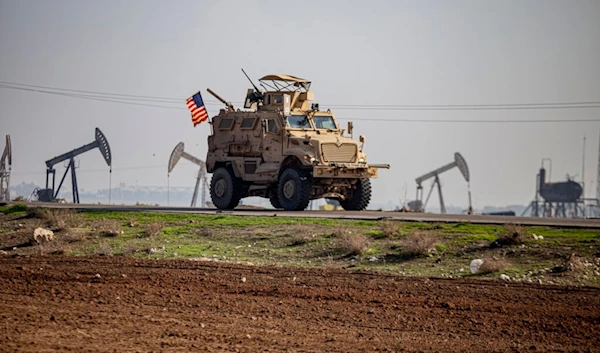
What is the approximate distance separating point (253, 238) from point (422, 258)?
507 cm

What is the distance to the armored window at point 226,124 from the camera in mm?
35531

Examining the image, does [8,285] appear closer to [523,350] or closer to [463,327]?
[463,327]

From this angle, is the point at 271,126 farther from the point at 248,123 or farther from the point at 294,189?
the point at 294,189

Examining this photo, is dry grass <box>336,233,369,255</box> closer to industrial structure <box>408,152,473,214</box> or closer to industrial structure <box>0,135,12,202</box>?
industrial structure <box>0,135,12,202</box>

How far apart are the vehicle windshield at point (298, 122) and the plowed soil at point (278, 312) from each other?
14445 mm

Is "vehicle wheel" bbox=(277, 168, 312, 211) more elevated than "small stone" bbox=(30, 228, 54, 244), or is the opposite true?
"vehicle wheel" bbox=(277, 168, 312, 211)

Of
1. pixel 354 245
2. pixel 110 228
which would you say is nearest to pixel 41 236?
pixel 110 228

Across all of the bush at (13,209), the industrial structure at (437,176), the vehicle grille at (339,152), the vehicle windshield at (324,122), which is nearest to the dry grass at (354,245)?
the vehicle grille at (339,152)

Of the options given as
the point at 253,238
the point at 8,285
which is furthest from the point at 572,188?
the point at 8,285

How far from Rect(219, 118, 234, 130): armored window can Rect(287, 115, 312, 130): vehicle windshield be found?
8.30 feet

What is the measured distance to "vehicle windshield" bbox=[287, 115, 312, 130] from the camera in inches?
1331

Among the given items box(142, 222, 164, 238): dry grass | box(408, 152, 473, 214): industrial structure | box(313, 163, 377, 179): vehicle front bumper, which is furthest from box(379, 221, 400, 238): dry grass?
box(408, 152, 473, 214): industrial structure

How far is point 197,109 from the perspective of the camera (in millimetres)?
42000

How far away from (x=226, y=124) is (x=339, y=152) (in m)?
4.43
